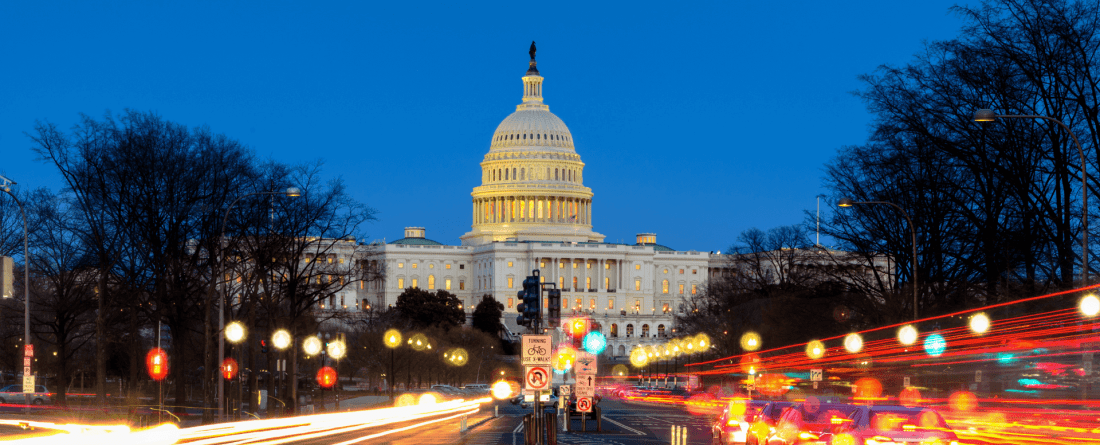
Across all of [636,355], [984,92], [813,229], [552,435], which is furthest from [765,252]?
[552,435]

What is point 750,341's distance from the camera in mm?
89500

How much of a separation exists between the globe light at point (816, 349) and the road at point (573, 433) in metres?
14.9

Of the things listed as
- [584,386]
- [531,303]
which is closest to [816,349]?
[584,386]

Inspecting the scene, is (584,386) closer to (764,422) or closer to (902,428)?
(764,422)

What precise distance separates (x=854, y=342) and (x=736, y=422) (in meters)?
34.6

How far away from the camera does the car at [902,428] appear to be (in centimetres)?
2097

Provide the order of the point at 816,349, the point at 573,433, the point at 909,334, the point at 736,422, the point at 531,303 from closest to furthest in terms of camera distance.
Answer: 1. the point at 531,303
2. the point at 736,422
3. the point at 573,433
4. the point at 909,334
5. the point at 816,349

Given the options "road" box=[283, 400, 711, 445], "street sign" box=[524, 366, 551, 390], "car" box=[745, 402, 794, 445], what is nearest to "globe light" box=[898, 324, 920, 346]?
"road" box=[283, 400, 711, 445]

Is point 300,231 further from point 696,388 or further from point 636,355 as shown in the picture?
point 636,355

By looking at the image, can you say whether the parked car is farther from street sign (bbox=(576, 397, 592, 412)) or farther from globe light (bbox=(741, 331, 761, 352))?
globe light (bbox=(741, 331, 761, 352))

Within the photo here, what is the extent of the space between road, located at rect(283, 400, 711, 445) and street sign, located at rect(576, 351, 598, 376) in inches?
66.8

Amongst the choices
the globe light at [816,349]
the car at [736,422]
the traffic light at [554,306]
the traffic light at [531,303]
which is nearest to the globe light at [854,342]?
the globe light at [816,349]

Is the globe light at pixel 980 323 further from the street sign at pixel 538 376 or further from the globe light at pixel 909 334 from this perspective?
the street sign at pixel 538 376

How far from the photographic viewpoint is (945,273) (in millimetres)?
58406
